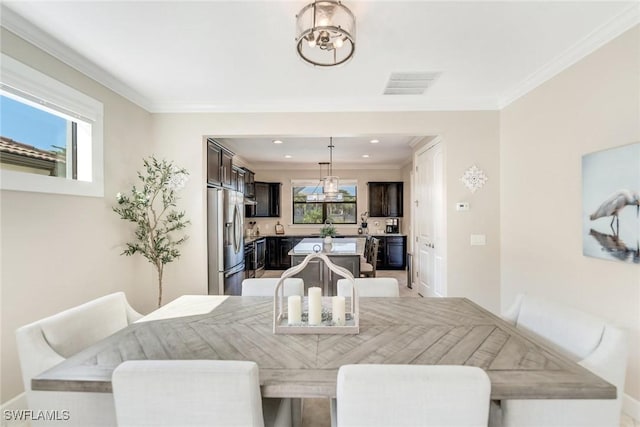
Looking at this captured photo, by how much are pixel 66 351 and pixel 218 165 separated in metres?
2.93

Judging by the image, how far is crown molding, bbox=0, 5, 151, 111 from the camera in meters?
1.85

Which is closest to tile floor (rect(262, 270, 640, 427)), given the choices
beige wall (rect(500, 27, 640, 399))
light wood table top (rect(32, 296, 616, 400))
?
beige wall (rect(500, 27, 640, 399))

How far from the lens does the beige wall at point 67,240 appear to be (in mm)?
1860

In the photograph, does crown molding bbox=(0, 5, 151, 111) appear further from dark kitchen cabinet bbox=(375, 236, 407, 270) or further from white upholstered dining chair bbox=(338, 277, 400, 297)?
dark kitchen cabinet bbox=(375, 236, 407, 270)

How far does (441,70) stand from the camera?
Answer: 2602mm

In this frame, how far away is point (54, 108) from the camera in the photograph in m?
2.21

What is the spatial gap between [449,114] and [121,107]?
3572 mm

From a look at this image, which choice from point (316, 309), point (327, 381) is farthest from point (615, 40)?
point (327, 381)

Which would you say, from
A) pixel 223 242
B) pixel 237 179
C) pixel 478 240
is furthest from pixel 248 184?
pixel 478 240

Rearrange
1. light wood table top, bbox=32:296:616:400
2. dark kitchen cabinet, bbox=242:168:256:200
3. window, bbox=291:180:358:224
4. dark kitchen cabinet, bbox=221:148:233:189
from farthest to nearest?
window, bbox=291:180:358:224 < dark kitchen cabinet, bbox=242:168:256:200 < dark kitchen cabinet, bbox=221:148:233:189 < light wood table top, bbox=32:296:616:400

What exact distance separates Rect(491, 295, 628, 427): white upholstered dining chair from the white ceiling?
1840 millimetres

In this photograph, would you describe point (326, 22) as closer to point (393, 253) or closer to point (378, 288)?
point (378, 288)

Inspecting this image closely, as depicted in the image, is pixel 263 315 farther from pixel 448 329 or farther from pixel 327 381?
pixel 448 329

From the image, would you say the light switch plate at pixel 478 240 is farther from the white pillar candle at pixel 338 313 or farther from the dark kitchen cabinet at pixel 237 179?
the dark kitchen cabinet at pixel 237 179
